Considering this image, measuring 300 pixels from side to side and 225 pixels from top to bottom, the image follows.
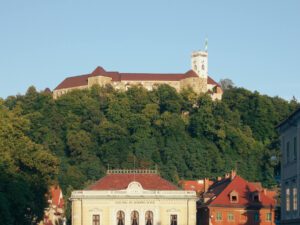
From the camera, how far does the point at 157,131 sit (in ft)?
586

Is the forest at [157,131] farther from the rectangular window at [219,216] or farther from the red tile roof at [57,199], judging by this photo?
the rectangular window at [219,216]

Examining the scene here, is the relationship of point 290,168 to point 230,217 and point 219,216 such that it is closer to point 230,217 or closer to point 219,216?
point 230,217

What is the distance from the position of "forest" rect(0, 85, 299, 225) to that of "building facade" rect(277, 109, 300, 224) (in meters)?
92.2

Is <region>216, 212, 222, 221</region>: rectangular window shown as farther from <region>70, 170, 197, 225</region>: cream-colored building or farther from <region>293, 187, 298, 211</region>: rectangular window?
<region>293, 187, 298, 211</region>: rectangular window

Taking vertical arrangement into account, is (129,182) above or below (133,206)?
above

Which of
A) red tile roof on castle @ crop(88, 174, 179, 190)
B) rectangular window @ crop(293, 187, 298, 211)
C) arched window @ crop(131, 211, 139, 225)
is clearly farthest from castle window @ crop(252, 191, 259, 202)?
rectangular window @ crop(293, 187, 298, 211)

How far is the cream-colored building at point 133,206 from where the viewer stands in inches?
3664

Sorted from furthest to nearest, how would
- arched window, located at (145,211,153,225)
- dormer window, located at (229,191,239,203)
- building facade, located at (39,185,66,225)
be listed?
building facade, located at (39,185,66,225) → arched window, located at (145,211,153,225) → dormer window, located at (229,191,239,203)

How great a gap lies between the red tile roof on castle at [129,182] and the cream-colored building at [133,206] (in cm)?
37

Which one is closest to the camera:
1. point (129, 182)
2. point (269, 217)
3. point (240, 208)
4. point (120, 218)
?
point (269, 217)

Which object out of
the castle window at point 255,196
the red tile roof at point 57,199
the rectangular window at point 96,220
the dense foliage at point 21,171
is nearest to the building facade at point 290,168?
the dense foliage at point 21,171

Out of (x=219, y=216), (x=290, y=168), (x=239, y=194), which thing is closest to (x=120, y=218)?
(x=219, y=216)

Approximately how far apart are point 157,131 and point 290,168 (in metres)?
129

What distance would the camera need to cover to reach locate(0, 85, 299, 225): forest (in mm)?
162500
